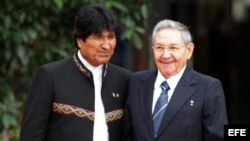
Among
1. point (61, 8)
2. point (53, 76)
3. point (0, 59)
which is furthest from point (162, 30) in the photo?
point (0, 59)

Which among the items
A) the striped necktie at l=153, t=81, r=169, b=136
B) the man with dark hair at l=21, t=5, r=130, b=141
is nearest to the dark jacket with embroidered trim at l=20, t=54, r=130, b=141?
the man with dark hair at l=21, t=5, r=130, b=141

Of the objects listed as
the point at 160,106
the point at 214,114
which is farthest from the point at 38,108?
the point at 214,114

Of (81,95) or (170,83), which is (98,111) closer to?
(81,95)

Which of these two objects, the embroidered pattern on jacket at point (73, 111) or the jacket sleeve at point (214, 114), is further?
the embroidered pattern on jacket at point (73, 111)

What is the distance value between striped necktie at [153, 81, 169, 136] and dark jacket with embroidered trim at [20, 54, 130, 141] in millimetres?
281

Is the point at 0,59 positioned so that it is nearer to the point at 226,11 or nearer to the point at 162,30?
the point at 162,30

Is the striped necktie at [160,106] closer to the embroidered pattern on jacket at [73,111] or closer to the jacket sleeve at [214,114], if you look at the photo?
the jacket sleeve at [214,114]

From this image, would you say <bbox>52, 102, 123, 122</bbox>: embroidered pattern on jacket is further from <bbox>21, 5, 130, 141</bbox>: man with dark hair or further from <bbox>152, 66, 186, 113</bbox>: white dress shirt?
<bbox>152, 66, 186, 113</bbox>: white dress shirt

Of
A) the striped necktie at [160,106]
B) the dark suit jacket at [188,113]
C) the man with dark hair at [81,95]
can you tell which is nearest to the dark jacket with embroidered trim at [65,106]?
the man with dark hair at [81,95]

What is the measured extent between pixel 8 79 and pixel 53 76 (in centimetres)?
215

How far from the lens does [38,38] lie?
20.7ft

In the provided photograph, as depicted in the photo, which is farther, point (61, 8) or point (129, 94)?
point (61, 8)

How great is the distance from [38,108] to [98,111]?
347 millimetres

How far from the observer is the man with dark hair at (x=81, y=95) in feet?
14.0
